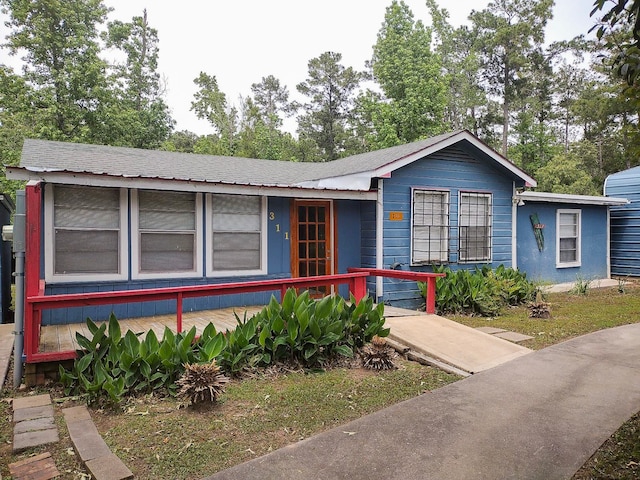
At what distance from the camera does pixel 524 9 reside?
3016 cm

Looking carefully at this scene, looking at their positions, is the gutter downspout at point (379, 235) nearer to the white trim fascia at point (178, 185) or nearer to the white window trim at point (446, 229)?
the white trim fascia at point (178, 185)

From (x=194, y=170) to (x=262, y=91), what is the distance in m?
34.4

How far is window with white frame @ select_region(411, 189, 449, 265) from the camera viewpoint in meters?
9.27

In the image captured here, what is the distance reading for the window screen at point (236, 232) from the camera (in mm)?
7676

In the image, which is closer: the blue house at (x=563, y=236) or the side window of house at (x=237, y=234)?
the side window of house at (x=237, y=234)

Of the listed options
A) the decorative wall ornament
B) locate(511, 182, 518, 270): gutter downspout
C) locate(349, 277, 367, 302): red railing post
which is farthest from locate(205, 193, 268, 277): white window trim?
the decorative wall ornament

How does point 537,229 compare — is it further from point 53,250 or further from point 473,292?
point 53,250

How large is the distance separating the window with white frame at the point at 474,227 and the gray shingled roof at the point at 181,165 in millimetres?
1650

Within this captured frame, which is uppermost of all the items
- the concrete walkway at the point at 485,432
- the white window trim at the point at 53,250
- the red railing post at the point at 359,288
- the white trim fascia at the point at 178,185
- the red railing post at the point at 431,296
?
the white trim fascia at the point at 178,185

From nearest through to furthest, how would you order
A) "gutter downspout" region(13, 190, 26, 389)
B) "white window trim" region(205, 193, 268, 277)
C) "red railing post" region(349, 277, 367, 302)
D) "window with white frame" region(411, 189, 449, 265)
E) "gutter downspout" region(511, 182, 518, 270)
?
"gutter downspout" region(13, 190, 26, 389) → "red railing post" region(349, 277, 367, 302) → "white window trim" region(205, 193, 268, 277) → "window with white frame" region(411, 189, 449, 265) → "gutter downspout" region(511, 182, 518, 270)

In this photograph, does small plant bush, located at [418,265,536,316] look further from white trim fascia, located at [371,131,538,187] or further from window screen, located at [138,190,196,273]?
window screen, located at [138,190,196,273]

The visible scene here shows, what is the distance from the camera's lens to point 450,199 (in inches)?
380

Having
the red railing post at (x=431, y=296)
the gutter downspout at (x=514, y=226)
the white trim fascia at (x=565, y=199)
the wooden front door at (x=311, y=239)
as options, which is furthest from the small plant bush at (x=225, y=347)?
the white trim fascia at (x=565, y=199)

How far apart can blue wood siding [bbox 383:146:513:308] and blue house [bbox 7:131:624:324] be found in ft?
0.08
